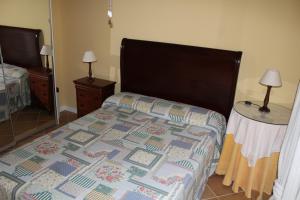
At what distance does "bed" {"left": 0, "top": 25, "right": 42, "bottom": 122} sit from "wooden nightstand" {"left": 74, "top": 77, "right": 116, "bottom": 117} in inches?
22.8

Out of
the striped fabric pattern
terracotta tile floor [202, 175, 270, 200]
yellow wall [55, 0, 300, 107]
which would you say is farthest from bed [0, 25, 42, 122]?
terracotta tile floor [202, 175, 270, 200]

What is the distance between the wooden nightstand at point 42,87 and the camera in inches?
123

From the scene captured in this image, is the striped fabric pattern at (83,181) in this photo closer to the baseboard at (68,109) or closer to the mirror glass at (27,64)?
the mirror glass at (27,64)

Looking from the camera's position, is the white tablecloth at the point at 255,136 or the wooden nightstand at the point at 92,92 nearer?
the white tablecloth at the point at 255,136

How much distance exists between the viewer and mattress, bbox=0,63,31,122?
2795 mm

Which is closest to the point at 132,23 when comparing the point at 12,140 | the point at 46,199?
the point at 12,140

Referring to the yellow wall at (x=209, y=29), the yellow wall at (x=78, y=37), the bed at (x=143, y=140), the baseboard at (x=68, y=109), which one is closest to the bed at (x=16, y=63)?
the yellow wall at (x=78, y=37)

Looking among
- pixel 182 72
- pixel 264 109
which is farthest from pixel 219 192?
pixel 182 72

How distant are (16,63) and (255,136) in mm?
2574

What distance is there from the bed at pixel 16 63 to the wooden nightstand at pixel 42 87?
62 millimetres

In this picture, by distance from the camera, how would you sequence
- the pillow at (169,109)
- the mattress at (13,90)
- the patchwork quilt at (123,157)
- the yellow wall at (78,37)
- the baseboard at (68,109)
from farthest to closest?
the baseboard at (68,109), the yellow wall at (78,37), the mattress at (13,90), the pillow at (169,109), the patchwork quilt at (123,157)

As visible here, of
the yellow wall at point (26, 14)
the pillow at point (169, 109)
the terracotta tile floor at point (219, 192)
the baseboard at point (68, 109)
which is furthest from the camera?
the baseboard at point (68, 109)

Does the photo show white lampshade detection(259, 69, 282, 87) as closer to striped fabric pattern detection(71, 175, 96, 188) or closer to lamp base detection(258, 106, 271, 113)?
lamp base detection(258, 106, 271, 113)

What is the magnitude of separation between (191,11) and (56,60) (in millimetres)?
1978
